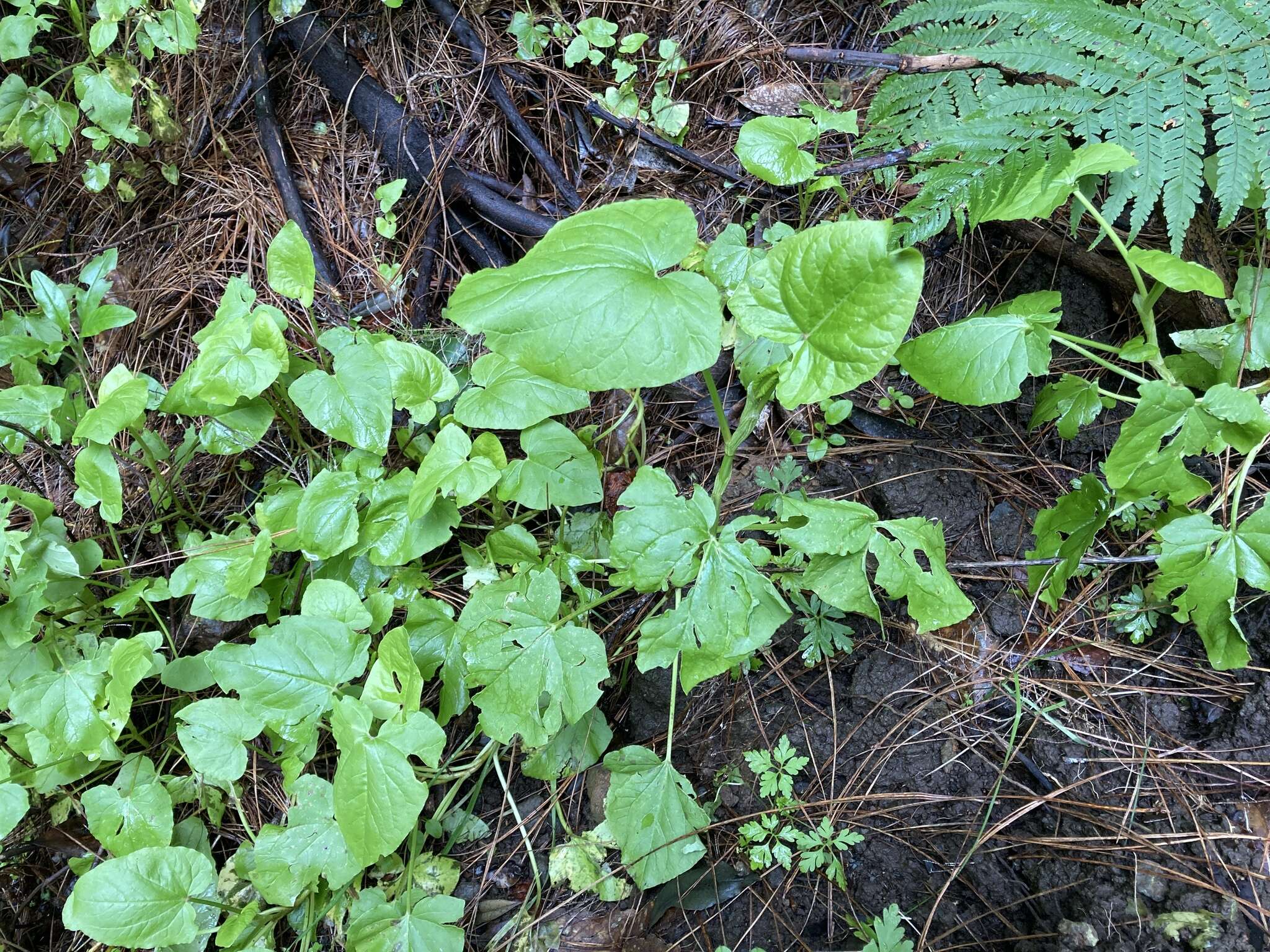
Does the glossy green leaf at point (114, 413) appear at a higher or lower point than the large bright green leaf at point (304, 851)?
higher

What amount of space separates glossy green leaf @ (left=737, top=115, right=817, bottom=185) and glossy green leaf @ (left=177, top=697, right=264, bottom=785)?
1.92 meters

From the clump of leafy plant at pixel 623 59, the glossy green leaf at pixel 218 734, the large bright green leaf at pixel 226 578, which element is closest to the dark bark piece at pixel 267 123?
the clump of leafy plant at pixel 623 59

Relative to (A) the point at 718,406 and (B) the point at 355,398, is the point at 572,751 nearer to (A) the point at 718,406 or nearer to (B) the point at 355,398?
(A) the point at 718,406

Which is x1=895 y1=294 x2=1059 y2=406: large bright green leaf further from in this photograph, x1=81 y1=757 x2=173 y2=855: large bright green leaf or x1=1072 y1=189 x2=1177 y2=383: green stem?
x1=81 y1=757 x2=173 y2=855: large bright green leaf

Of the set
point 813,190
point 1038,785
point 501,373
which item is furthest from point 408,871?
point 813,190

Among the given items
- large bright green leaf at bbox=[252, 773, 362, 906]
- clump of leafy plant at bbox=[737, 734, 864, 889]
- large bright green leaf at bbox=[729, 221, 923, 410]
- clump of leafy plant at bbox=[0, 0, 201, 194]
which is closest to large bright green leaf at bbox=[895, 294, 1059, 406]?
large bright green leaf at bbox=[729, 221, 923, 410]

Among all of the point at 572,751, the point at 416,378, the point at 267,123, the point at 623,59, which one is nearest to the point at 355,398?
the point at 416,378

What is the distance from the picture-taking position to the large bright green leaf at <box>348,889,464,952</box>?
1674 millimetres

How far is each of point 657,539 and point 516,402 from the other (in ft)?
1.78

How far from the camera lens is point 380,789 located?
5.10 feet

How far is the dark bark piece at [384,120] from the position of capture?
7.91 feet

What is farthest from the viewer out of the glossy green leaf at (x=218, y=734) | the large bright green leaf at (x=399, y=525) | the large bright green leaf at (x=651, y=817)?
the large bright green leaf at (x=399, y=525)

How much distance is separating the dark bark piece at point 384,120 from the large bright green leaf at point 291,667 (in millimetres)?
1383

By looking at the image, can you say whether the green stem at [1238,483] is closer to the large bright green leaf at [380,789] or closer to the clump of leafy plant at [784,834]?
the clump of leafy plant at [784,834]
